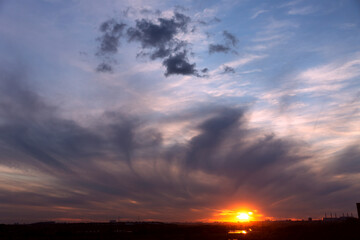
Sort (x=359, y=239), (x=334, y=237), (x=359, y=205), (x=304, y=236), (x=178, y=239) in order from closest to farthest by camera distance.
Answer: (x=359, y=239) → (x=334, y=237) → (x=304, y=236) → (x=359, y=205) → (x=178, y=239)

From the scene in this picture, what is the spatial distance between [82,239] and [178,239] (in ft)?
77.6

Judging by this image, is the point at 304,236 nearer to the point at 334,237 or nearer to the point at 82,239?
the point at 334,237

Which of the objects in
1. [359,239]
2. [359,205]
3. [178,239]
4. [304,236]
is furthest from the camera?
[178,239]

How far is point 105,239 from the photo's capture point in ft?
242

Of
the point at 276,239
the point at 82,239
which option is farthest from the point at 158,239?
the point at 276,239

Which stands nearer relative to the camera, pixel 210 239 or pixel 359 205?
pixel 359 205

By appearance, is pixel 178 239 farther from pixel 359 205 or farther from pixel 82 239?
pixel 359 205

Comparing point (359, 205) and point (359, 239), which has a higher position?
point (359, 205)

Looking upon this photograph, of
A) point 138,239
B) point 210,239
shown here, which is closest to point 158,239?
point 138,239

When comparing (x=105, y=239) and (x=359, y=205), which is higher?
(x=359, y=205)

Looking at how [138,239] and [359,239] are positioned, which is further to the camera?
[138,239]

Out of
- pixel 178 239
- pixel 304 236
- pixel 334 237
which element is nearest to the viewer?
pixel 334 237

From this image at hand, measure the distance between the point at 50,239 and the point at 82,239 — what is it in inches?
379

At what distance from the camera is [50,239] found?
78188 millimetres
